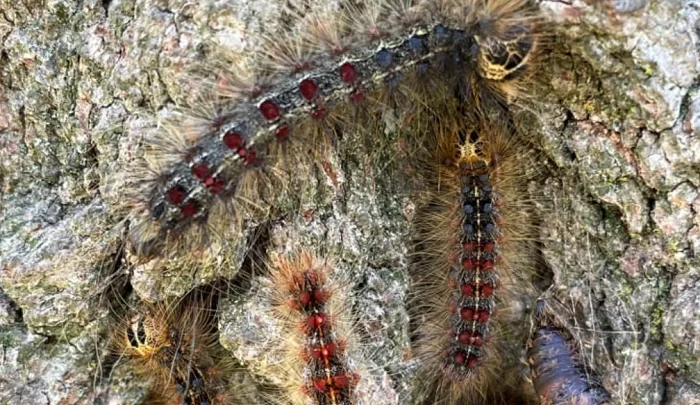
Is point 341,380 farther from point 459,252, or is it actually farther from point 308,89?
point 308,89

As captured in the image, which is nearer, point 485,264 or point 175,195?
point 175,195

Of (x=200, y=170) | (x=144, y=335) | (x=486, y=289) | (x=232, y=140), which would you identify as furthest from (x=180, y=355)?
(x=486, y=289)

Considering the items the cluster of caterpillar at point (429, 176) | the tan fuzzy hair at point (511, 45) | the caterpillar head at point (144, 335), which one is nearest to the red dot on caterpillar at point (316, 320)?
the cluster of caterpillar at point (429, 176)

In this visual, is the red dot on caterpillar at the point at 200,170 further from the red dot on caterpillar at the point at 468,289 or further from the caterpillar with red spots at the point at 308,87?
the red dot on caterpillar at the point at 468,289

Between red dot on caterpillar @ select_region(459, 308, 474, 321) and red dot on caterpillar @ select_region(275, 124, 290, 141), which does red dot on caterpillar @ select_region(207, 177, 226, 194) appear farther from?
red dot on caterpillar @ select_region(459, 308, 474, 321)

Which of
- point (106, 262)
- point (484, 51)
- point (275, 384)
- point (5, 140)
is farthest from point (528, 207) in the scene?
point (5, 140)

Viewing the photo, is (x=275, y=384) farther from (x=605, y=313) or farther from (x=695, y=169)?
(x=695, y=169)
